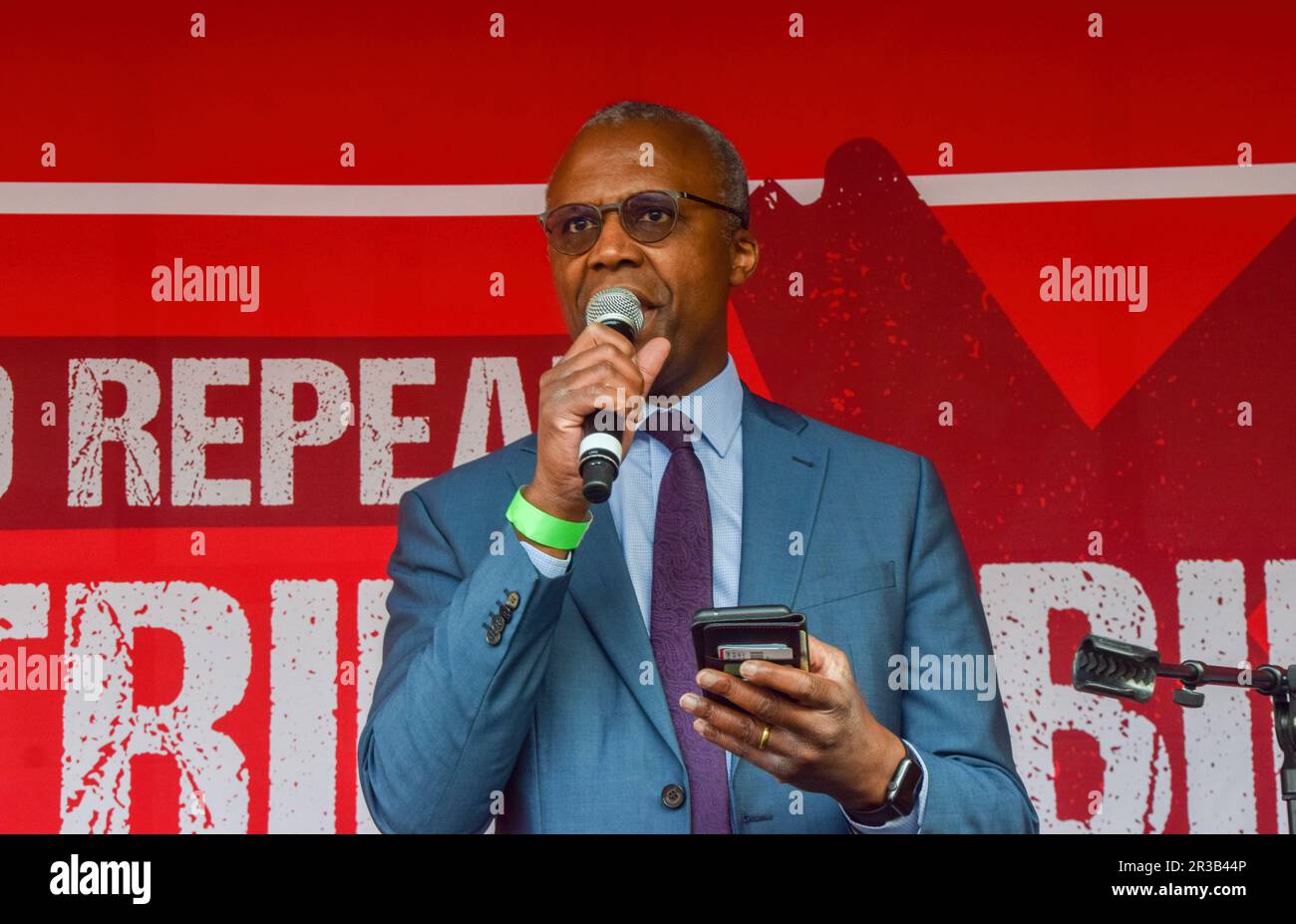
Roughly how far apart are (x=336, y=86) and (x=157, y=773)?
1.68m

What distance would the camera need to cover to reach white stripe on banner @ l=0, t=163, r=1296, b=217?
3.76 metres

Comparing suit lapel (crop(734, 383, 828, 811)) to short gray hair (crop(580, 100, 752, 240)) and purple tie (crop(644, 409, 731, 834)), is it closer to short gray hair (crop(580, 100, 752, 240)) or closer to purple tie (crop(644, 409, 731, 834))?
purple tie (crop(644, 409, 731, 834))

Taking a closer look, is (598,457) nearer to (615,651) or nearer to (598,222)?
(615,651)

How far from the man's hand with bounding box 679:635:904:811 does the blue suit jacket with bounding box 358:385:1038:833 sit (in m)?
0.17

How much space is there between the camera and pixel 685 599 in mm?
2414

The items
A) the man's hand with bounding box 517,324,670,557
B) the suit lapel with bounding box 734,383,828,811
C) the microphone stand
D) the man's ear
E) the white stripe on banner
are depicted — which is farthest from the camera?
the white stripe on banner

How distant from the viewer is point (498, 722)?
7.11 ft

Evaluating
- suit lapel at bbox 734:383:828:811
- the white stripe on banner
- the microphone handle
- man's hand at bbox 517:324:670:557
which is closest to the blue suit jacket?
suit lapel at bbox 734:383:828:811

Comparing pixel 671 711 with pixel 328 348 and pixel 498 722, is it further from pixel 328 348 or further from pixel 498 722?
pixel 328 348

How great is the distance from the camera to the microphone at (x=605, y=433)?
1.98 m

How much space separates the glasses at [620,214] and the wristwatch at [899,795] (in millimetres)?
922

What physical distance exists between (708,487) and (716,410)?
0.52ft

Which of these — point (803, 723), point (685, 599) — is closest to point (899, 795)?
point (803, 723)
